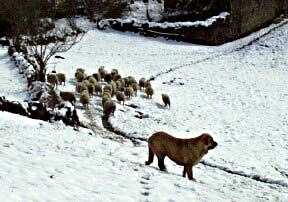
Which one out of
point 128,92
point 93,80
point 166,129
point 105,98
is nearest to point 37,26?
point 93,80

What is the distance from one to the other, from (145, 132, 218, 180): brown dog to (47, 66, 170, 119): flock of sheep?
7.19m

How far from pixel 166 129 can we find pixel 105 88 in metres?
4.39

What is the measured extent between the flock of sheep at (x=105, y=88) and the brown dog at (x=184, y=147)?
23.6ft

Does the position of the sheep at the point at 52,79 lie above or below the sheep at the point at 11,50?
below

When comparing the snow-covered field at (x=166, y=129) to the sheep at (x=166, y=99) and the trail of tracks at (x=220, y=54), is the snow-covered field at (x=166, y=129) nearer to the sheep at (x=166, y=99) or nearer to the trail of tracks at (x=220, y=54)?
the trail of tracks at (x=220, y=54)

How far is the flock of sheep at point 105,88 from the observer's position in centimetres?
2017

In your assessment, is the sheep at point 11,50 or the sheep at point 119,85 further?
the sheep at point 11,50

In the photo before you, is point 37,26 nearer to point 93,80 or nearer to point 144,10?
point 93,80

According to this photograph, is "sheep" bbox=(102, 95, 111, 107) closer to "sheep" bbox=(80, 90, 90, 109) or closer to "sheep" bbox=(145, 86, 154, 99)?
"sheep" bbox=(80, 90, 90, 109)

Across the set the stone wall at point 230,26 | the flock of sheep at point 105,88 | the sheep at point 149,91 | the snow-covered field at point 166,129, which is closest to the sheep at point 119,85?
the flock of sheep at point 105,88

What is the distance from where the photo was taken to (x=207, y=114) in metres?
22.0

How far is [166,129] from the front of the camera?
19141 mm

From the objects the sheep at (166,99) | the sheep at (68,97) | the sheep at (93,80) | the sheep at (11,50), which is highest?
the sheep at (11,50)

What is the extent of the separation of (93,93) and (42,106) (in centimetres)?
550
